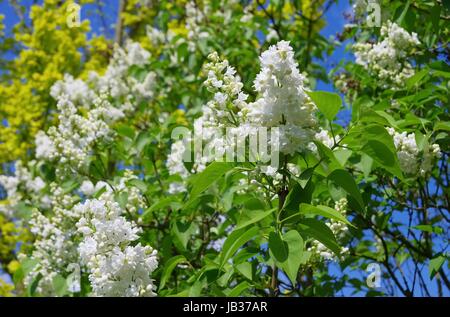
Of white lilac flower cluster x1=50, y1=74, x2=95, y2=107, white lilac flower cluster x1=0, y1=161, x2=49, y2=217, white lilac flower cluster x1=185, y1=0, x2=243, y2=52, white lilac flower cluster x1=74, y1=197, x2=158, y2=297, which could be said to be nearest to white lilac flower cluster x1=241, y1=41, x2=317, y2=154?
white lilac flower cluster x1=74, y1=197, x2=158, y2=297

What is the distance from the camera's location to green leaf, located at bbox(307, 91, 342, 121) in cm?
170

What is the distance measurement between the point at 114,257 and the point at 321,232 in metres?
0.67

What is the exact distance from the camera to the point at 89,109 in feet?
16.4

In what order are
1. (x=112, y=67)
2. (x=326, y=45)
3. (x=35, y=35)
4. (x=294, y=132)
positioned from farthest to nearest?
(x=35, y=35) → (x=112, y=67) → (x=326, y=45) → (x=294, y=132)

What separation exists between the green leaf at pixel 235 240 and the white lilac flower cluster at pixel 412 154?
111 cm

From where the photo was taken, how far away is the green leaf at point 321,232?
5.34ft

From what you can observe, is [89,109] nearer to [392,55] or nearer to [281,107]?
[392,55]

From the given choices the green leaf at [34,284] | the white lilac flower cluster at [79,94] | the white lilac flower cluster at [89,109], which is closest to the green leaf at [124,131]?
the white lilac flower cluster at [89,109]

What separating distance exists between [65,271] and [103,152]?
74cm

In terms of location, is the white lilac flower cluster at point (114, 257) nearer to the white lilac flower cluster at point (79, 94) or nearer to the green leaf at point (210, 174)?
the green leaf at point (210, 174)

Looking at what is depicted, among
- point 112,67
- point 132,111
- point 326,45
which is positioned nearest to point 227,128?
point 326,45

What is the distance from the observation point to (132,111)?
5305mm

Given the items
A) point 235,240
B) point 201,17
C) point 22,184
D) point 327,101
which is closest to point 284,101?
point 327,101
